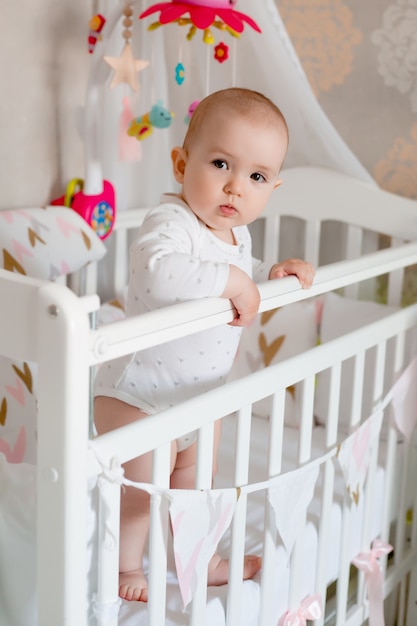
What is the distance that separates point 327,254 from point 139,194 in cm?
47

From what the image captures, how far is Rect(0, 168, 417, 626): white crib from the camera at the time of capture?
36.7 inches

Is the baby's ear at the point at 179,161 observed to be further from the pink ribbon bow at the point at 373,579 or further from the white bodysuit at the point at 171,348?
the pink ribbon bow at the point at 373,579

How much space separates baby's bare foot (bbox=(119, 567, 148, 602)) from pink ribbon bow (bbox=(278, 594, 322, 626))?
10.3 inches

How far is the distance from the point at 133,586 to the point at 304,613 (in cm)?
32

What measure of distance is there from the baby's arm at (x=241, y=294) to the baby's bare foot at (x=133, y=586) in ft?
1.34

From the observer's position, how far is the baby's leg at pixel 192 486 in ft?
4.47

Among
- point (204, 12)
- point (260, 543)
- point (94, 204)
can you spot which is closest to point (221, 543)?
point (260, 543)

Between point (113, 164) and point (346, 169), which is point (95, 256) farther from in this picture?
point (346, 169)

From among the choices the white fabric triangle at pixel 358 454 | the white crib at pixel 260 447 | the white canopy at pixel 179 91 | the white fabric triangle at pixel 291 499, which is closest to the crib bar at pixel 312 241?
the white crib at pixel 260 447

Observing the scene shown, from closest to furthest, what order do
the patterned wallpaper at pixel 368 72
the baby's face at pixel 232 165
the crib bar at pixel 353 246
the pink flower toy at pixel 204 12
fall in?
the baby's face at pixel 232 165 < the pink flower toy at pixel 204 12 < the patterned wallpaper at pixel 368 72 < the crib bar at pixel 353 246

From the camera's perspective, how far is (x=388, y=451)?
5.58 ft

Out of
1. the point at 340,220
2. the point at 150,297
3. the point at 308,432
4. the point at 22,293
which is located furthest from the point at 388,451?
the point at 22,293

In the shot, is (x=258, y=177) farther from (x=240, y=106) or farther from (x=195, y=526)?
(x=195, y=526)

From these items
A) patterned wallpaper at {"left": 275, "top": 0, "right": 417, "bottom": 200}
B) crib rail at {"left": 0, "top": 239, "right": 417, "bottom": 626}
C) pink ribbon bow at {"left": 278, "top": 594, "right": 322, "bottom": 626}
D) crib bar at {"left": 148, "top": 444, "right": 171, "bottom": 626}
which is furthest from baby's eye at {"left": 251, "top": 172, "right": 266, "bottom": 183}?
patterned wallpaper at {"left": 275, "top": 0, "right": 417, "bottom": 200}
